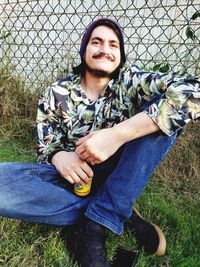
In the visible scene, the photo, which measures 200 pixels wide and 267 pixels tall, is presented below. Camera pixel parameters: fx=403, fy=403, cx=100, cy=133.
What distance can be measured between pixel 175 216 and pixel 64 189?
684mm

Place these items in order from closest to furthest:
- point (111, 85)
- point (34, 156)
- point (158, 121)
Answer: point (158, 121) → point (111, 85) → point (34, 156)

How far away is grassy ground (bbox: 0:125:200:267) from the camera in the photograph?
5.86 ft

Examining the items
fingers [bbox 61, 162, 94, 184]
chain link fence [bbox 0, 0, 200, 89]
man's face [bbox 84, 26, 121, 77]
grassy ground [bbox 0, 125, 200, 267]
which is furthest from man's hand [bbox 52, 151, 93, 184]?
chain link fence [bbox 0, 0, 200, 89]

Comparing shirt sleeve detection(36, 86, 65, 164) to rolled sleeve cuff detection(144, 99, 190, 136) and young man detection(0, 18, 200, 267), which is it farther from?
rolled sleeve cuff detection(144, 99, 190, 136)

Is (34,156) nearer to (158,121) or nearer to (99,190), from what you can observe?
(99,190)

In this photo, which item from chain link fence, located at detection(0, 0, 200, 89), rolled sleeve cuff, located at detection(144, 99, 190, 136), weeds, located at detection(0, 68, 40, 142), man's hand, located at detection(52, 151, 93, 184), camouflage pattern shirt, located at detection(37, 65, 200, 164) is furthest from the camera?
weeds, located at detection(0, 68, 40, 142)

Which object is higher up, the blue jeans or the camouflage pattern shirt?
the camouflage pattern shirt

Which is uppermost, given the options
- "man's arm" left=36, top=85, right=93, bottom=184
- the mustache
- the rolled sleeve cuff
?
the mustache

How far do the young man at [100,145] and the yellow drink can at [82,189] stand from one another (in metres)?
0.03

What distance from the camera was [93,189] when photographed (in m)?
1.96

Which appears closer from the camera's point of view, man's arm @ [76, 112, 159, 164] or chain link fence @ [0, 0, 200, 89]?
man's arm @ [76, 112, 159, 164]

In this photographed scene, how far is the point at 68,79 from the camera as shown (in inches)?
84.4

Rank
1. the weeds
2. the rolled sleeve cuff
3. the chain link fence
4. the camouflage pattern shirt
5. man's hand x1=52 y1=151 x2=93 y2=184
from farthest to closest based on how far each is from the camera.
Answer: the weeds < the chain link fence < the camouflage pattern shirt < man's hand x1=52 y1=151 x2=93 y2=184 < the rolled sleeve cuff

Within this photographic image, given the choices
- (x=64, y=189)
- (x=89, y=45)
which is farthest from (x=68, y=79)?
(x=64, y=189)
